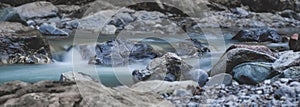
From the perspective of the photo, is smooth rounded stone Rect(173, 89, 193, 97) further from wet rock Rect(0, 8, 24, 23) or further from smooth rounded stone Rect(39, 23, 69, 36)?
wet rock Rect(0, 8, 24, 23)

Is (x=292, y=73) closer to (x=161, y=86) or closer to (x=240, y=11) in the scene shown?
(x=161, y=86)

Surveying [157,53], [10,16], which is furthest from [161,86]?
[10,16]

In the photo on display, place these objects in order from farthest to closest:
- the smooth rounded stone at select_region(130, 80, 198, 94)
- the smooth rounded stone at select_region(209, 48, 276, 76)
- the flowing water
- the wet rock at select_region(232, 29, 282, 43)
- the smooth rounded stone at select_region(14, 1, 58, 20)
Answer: the smooth rounded stone at select_region(14, 1, 58, 20) < the wet rock at select_region(232, 29, 282, 43) < the flowing water < the smooth rounded stone at select_region(209, 48, 276, 76) < the smooth rounded stone at select_region(130, 80, 198, 94)

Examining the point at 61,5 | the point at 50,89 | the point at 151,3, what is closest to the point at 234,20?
the point at 151,3

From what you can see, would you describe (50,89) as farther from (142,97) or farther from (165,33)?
(165,33)

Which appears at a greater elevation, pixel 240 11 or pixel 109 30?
pixel 240 11

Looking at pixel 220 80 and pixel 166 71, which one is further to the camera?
pixel 166 71

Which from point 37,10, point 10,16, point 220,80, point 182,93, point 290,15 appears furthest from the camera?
point 290,15

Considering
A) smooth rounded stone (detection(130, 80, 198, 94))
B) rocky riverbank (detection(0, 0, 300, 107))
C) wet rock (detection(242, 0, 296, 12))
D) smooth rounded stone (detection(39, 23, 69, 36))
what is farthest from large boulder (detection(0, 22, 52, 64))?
wet rock (detection(242, 0, 296, 12))
